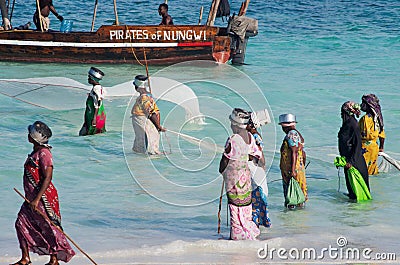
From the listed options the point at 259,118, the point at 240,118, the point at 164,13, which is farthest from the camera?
the point at 164,13

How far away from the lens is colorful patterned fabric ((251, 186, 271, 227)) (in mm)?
7488

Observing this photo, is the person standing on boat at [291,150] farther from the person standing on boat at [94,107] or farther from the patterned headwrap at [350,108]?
the person standing on boat at [94,107]

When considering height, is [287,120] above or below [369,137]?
above

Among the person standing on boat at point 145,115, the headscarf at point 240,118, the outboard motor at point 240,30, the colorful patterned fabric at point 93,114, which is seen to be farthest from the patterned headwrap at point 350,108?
the outboard motor at point 240,30

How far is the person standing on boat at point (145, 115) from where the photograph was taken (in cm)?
1024

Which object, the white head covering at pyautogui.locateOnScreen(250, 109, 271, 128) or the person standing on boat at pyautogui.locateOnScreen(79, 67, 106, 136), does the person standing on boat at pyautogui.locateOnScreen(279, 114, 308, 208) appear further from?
the person standing on boat at pyautogui.locateOnScreen(79, 67, 106, 136)

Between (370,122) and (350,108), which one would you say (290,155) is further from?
(370,122)

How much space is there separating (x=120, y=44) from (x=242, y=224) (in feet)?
42.8

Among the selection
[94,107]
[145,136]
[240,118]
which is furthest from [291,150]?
[94,107]

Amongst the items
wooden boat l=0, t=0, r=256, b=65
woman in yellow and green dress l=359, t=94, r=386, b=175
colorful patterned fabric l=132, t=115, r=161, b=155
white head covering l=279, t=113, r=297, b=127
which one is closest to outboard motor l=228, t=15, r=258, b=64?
wooden boat l=0, t=0, r=256, b=65

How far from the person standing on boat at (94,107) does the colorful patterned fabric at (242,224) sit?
4287 millimetres

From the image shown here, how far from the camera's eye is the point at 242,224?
6.95 m

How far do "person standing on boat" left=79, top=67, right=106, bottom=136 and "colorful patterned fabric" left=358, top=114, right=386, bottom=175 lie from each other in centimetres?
345

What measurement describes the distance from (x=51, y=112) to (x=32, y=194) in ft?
27.0
